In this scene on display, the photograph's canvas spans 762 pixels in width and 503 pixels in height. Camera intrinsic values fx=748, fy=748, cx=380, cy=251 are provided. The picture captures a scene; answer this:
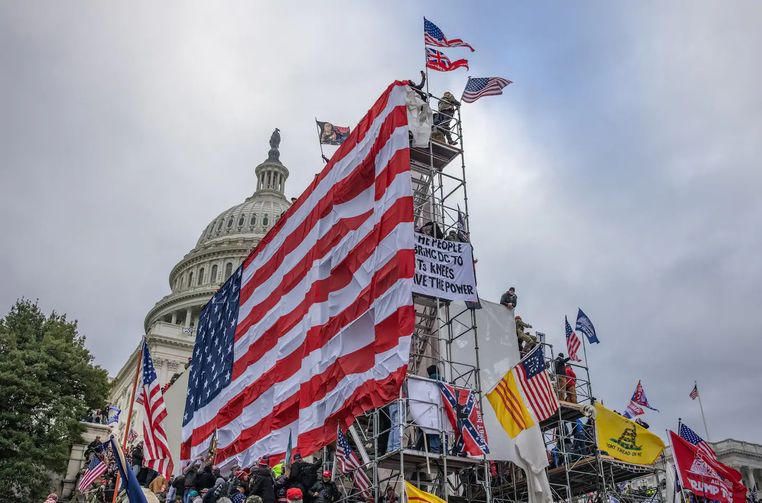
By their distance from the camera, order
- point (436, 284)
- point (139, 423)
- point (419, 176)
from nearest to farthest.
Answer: point (436, 284) → point (419, 176) → point (139, 423)

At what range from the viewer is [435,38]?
798 inches

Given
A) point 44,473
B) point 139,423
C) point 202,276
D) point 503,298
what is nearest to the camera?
point 503,298

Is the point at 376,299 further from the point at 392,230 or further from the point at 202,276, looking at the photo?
the point at 202,276

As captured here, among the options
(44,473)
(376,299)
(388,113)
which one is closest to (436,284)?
(376,299)

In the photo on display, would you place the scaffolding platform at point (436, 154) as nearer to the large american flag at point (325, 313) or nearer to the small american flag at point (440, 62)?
the large american flag at point (325, 313)

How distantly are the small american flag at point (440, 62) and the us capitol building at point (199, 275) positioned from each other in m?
51.2

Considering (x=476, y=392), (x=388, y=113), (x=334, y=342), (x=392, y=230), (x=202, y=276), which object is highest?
(x=202, y=276)

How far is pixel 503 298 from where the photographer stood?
21312 millimetres

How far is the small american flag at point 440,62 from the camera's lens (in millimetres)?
20316

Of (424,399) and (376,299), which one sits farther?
(376,299)

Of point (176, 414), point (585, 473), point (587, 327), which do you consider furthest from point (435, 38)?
point (176, 414)

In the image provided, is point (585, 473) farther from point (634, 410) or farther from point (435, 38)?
point (435, 38)

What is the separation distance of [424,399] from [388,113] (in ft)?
23.9

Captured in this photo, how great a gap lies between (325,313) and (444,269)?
392 centimetres
